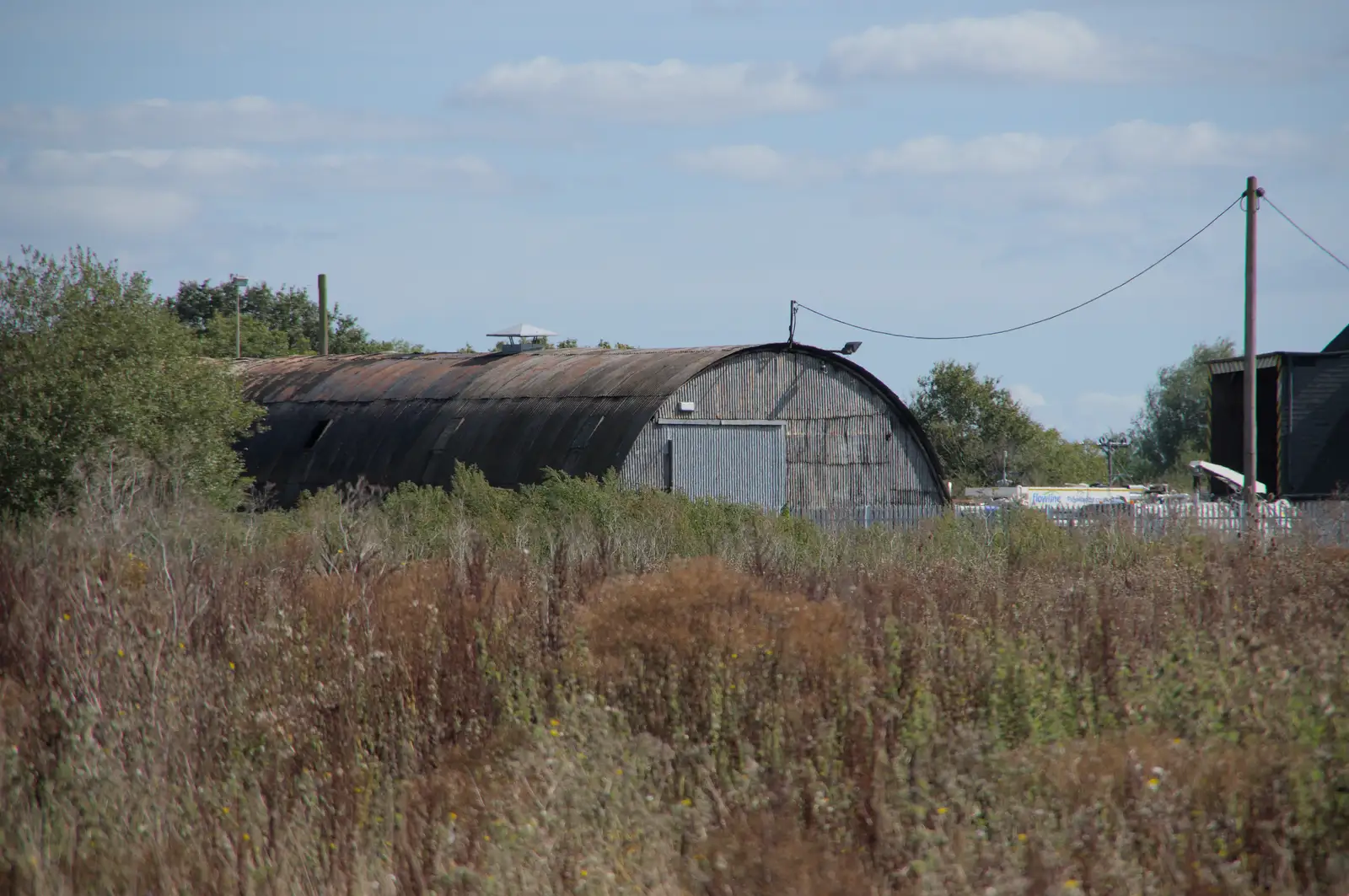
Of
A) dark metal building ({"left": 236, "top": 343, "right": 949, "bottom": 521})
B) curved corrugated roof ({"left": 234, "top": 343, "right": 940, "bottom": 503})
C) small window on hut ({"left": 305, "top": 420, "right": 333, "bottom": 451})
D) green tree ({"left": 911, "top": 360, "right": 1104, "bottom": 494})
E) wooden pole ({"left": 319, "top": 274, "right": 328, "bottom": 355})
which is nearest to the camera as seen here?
curved corrugated roof ({"left": 234, "top": 343, "right": 940, "bottom": 503})

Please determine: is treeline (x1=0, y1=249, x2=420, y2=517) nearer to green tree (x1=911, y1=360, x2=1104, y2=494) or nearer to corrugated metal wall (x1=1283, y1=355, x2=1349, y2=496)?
corrugated metal wall (x1=1283, y1=355, x2=1349, y2=496)

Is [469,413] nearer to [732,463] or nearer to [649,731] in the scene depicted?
[732,463]

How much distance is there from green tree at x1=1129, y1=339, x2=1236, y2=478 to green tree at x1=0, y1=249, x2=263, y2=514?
81042 mm

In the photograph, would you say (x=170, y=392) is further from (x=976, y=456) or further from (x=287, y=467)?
(x=976, y=456)

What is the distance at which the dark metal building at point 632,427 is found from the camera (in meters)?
28.5

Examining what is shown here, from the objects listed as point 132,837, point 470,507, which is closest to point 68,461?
point 470,507

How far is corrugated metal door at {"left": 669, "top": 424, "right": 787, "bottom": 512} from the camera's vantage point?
1136 inches

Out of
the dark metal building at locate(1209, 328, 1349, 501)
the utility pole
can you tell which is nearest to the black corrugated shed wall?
the dark metal building at locate(1209, 328, 1349, 501)

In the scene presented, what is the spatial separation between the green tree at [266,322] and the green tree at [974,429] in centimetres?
2517

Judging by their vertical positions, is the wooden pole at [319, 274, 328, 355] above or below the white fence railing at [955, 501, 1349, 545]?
above

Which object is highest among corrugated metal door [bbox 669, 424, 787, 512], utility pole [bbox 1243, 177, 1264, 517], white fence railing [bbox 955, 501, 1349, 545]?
utility pole [bbox 1243, 177, 1264, 517]

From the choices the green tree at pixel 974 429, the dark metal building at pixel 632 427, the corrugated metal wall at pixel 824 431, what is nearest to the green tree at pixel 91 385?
the dark metal building at pixel 632 427

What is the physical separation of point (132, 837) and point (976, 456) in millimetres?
59487

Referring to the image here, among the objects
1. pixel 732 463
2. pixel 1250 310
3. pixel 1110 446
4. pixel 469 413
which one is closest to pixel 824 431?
pixel 732 463
